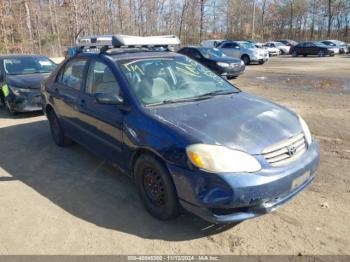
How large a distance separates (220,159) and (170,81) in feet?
5.04

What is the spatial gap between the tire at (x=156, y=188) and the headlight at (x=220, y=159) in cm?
41

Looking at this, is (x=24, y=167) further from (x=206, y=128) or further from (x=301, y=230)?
(x=301, y=230)

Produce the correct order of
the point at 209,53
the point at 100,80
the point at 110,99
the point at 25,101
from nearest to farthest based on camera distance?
the point at 110,99, the point at 100,80, the point at 25,101, the point at 209,53

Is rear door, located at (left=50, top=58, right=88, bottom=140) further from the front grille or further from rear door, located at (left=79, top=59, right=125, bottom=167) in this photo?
the front grille

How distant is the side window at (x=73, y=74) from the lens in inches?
185

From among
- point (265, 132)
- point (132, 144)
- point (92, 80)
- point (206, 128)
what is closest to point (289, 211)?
point (265, 132)

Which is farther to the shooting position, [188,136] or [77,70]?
[77,70]

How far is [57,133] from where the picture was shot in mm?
5711

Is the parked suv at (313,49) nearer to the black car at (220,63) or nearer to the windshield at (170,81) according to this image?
the black car at (220,63)

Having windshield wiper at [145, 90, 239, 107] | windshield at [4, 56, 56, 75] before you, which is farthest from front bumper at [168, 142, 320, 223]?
windshield at [4, 56, 56, 75]

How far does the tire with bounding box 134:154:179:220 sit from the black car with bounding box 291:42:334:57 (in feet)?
106

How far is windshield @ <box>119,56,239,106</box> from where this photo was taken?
3.72m

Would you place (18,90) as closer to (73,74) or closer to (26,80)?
(26,80)

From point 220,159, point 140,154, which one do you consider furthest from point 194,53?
point 220,159
